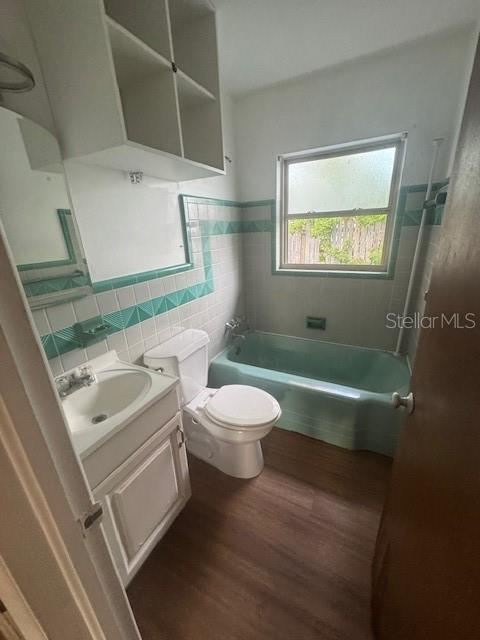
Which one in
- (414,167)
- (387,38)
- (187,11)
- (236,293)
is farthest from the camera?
(236,293)

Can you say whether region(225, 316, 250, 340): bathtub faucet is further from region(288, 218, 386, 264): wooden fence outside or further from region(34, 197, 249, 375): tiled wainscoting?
region(288, 218, 386, 264): wooden fence outside

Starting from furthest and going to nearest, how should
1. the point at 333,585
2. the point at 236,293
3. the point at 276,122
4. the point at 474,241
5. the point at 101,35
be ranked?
the point at 236,293 → the point at 276,122 → the point at 333,585 → the point at 101,35 → the point at 474,241

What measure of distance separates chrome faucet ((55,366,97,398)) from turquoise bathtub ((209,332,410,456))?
1074mm

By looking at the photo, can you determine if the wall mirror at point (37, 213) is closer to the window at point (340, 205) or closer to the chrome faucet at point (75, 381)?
the chrome faucet at point (75, 381)

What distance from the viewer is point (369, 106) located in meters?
1.78

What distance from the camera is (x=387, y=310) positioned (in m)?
2.12

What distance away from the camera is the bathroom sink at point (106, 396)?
104 centimetres

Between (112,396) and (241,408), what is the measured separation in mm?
683

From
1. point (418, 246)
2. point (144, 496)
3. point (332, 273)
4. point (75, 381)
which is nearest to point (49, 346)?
point (75, 381)

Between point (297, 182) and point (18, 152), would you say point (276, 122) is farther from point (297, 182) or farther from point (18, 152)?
point (18, 152)

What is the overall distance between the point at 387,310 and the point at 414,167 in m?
1.05

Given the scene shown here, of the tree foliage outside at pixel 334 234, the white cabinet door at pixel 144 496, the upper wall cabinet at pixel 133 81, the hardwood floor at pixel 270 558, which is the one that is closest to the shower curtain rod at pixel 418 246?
the tree foliage outside at pixel 334 234

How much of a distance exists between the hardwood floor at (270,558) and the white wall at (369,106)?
7.01 feet

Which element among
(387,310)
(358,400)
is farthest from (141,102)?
(387,310)
